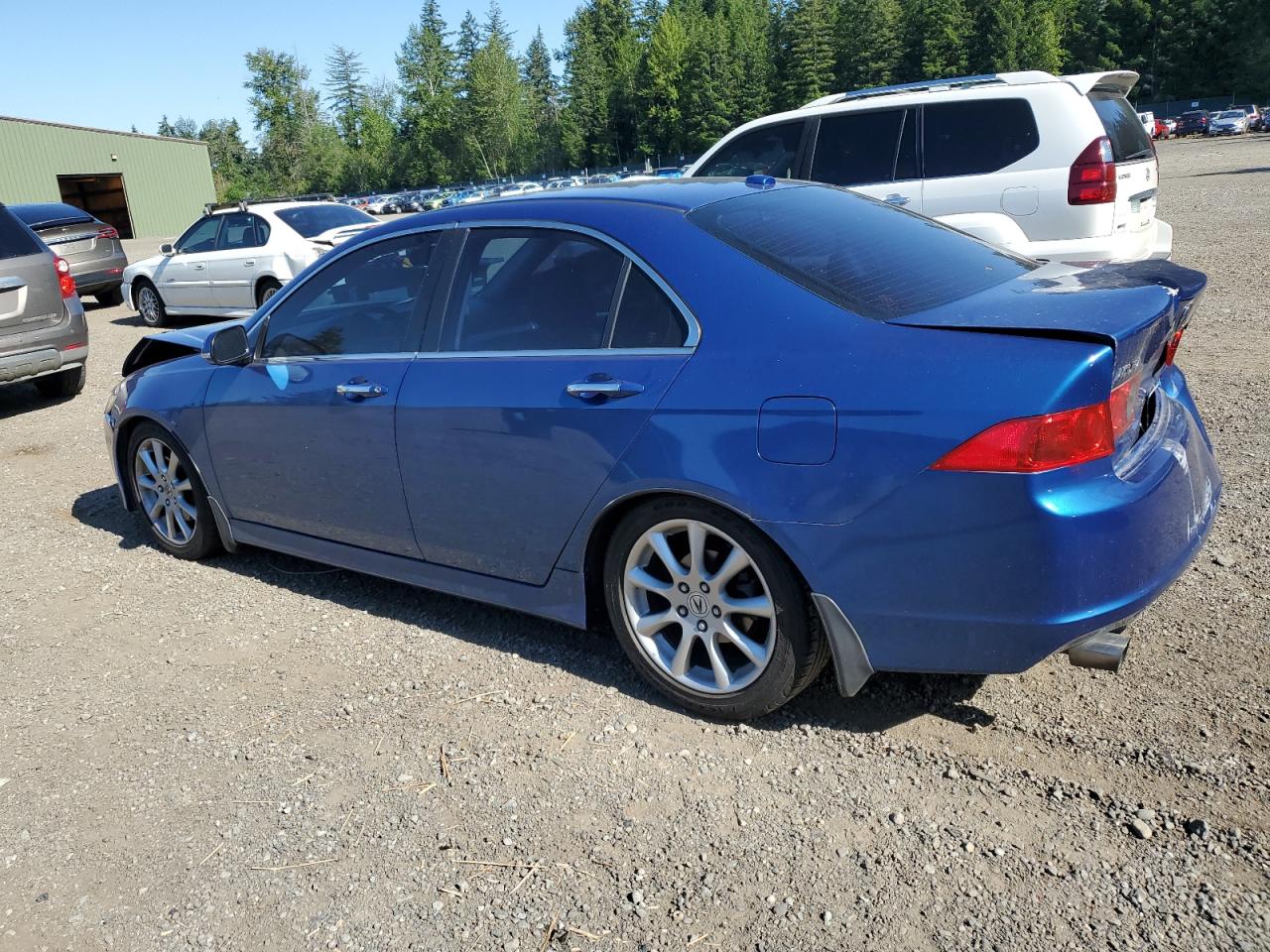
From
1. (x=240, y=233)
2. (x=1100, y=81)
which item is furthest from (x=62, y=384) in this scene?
(x=1100, y=81)

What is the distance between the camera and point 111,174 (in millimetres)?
46688

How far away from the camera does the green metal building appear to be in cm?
4184

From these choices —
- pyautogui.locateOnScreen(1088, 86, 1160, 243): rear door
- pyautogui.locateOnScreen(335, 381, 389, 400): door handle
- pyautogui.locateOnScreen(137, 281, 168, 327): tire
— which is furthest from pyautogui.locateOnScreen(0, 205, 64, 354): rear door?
pyautogui.locateOnScreen(1088, 86, 1160, 243): rear door

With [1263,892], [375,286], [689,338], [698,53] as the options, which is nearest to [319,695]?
[375,286]

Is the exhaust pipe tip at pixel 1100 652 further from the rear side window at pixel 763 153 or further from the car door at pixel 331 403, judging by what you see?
the rear side window at pixel 763 153

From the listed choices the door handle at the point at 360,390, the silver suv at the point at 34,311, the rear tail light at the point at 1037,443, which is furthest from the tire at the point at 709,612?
the silver suv at the point at 34,311

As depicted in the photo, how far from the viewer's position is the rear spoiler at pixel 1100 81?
7230 millimetres

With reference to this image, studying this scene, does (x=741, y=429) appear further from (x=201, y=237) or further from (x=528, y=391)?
(x=201, y=237)

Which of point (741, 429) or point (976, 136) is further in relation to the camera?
point (976, 136)

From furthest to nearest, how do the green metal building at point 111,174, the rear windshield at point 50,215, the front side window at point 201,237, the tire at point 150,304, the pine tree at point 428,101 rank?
the pine tree at point 428,101 → the green metal building at point 111,174 → the rear windshield at point 50,215 → the tire at point 150,304 → the front side window at point 201,237

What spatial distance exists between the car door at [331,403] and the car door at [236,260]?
8.18m

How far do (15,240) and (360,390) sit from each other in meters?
6.60

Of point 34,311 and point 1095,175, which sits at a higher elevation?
point 1095,175

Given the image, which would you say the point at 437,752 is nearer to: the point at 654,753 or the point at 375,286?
the point at 654,753
